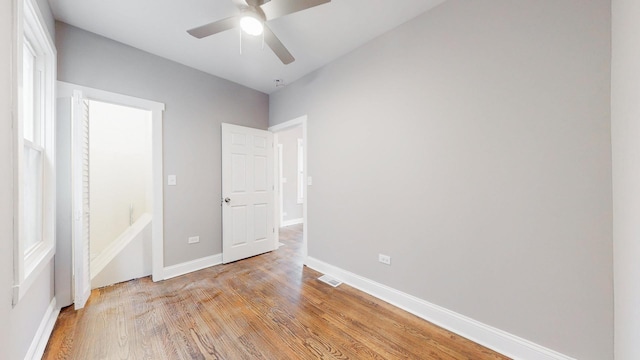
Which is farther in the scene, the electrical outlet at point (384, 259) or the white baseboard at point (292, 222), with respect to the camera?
the white baseboard at point (292, 222)

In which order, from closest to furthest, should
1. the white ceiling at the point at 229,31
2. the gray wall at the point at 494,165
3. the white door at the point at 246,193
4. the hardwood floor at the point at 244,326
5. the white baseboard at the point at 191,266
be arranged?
1. the gray wall at the point at 494,165
2. the hardwood floor at the point at 244,326
3. the white ceiling at the point at 229,31
4. the white baseboard at the point at 191,266
5. the white door at the point at 246,193

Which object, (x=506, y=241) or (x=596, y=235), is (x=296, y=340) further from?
(x=596, y=235)

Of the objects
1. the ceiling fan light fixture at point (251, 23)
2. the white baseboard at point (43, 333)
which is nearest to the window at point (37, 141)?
the white baseboard at point (43, 333)

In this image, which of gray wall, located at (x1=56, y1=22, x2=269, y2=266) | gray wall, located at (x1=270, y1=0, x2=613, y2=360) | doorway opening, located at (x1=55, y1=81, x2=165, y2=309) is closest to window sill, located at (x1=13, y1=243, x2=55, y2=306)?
doorway opening, located at (x1=55, y1=81, x2=165, y2=309)

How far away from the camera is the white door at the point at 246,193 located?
320 cm

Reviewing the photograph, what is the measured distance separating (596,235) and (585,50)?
3.47ft

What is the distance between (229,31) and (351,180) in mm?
1937

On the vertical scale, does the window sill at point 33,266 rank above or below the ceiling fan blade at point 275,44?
below

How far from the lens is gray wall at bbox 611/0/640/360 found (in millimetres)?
985

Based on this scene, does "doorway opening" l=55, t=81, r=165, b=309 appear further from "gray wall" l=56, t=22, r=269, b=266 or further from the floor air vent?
the floor air vent

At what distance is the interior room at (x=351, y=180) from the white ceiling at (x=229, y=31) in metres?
0.02

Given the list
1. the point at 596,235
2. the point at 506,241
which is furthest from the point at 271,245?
the point at 596,235

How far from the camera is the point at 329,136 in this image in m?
2.80

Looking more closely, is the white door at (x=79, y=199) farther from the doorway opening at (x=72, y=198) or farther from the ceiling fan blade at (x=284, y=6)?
the ceiling fan blade at (x=284, y=6)
